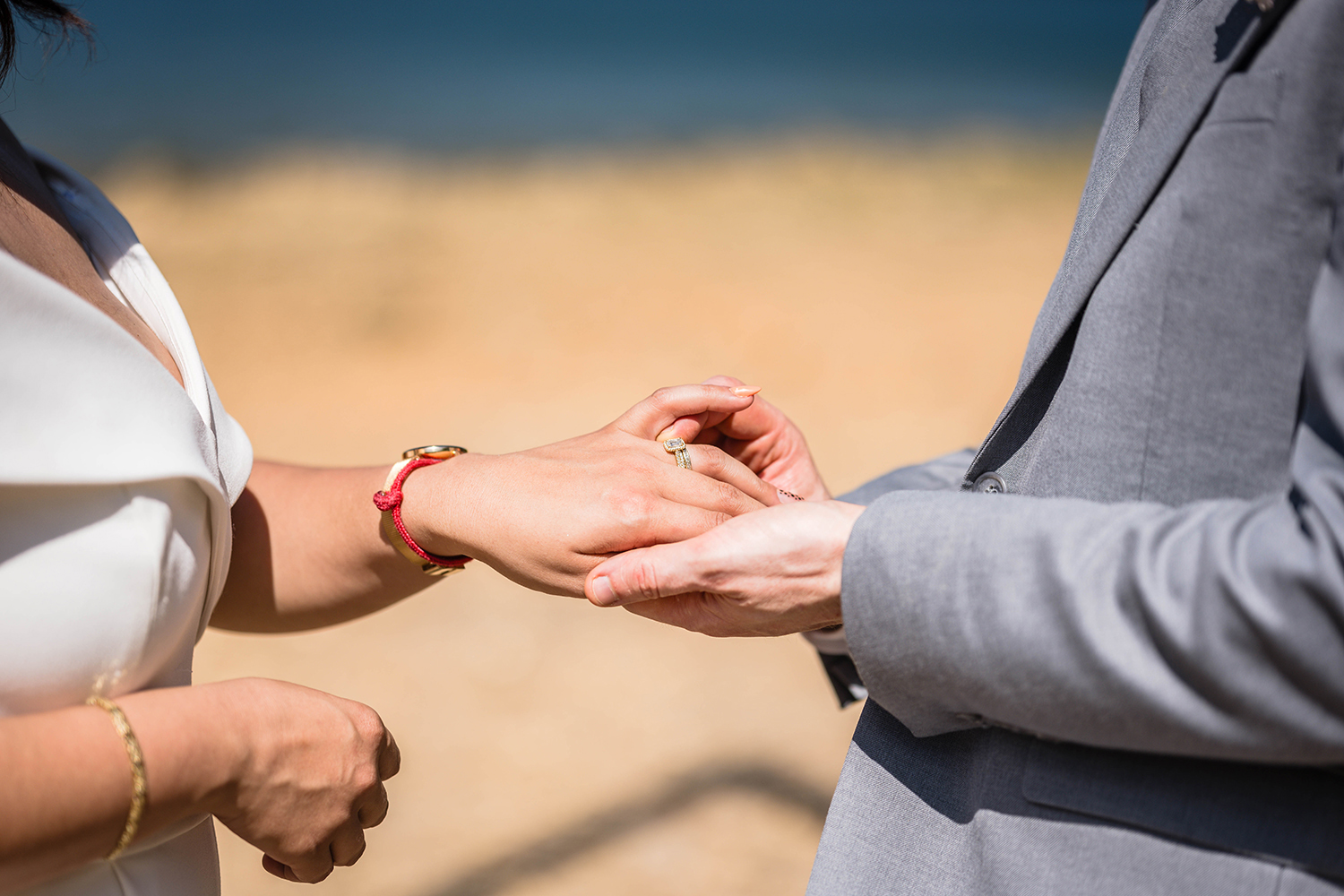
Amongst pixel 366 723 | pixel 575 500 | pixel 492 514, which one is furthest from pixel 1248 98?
pixel 366 723

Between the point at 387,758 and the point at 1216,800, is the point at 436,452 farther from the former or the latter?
the point at 1216,800

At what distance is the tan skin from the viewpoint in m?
0.80

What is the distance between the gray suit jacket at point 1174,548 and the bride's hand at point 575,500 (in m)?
0.37

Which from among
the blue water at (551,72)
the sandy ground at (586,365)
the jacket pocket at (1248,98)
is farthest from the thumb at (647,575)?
the blue water at (551,72)

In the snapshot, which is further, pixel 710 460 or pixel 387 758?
pixel 710 460

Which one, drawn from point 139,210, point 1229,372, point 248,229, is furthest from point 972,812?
point 139,210

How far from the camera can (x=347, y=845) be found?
3.50 feet

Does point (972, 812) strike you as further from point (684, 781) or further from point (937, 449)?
point (937, 449)

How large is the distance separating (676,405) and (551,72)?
34.0 feet

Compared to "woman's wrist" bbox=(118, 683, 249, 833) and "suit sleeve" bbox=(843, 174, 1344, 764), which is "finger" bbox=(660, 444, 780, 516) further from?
"woman's wrist" bbox=(118, 683, 249, 833)

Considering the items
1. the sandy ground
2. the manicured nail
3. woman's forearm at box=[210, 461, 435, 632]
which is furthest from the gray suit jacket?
the sandy ground

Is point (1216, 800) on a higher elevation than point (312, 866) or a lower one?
higher

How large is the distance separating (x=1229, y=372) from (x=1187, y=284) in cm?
9

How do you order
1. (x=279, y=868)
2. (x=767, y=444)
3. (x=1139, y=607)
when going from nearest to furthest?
(x=1139, y=607), (x=279, y=868), (x=767, y=444)
